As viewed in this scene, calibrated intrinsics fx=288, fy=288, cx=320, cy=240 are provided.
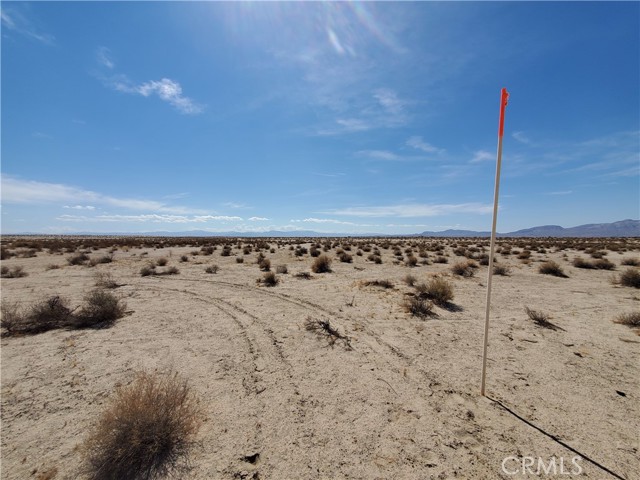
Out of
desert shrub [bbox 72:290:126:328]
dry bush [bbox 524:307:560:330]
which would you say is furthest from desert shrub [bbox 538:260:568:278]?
desert shrub [bbox 72:290:126:328]

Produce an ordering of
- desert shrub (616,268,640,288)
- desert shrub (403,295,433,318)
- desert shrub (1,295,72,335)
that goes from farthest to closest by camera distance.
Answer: desert shrub (616,268,640,288)
desert shrub (403,295,433,318)
desert shrub (1,295,72,335)

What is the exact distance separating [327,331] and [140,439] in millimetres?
4118

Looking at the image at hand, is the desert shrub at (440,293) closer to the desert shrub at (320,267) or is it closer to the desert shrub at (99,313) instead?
the desert shrub at (320,267)

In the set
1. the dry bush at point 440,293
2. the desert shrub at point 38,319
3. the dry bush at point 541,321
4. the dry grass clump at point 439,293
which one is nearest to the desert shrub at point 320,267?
the dry grass clump at point 439,293

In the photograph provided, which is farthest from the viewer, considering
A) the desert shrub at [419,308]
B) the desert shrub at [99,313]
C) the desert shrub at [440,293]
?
the desert shrub at [440,293]

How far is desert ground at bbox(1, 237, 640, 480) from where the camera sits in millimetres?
2953

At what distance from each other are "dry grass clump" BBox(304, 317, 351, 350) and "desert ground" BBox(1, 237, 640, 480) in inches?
2.8

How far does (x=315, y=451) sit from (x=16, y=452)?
3.22 m

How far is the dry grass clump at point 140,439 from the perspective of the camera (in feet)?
9.10

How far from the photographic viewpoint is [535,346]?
570 centimetres

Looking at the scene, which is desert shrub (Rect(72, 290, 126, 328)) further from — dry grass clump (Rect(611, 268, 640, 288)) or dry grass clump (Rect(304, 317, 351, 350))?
dry grass clump (Rect(611, 268, 640, 288))

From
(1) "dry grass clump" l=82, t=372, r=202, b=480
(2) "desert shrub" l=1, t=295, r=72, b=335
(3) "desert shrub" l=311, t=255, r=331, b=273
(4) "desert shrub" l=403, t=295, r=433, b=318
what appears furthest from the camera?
(3) "desert shrub" l=311, t=255, r=331, b=273

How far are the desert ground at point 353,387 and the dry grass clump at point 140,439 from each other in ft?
0.54

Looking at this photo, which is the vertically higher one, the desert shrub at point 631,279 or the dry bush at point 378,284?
the desert shrub at point 631,279
